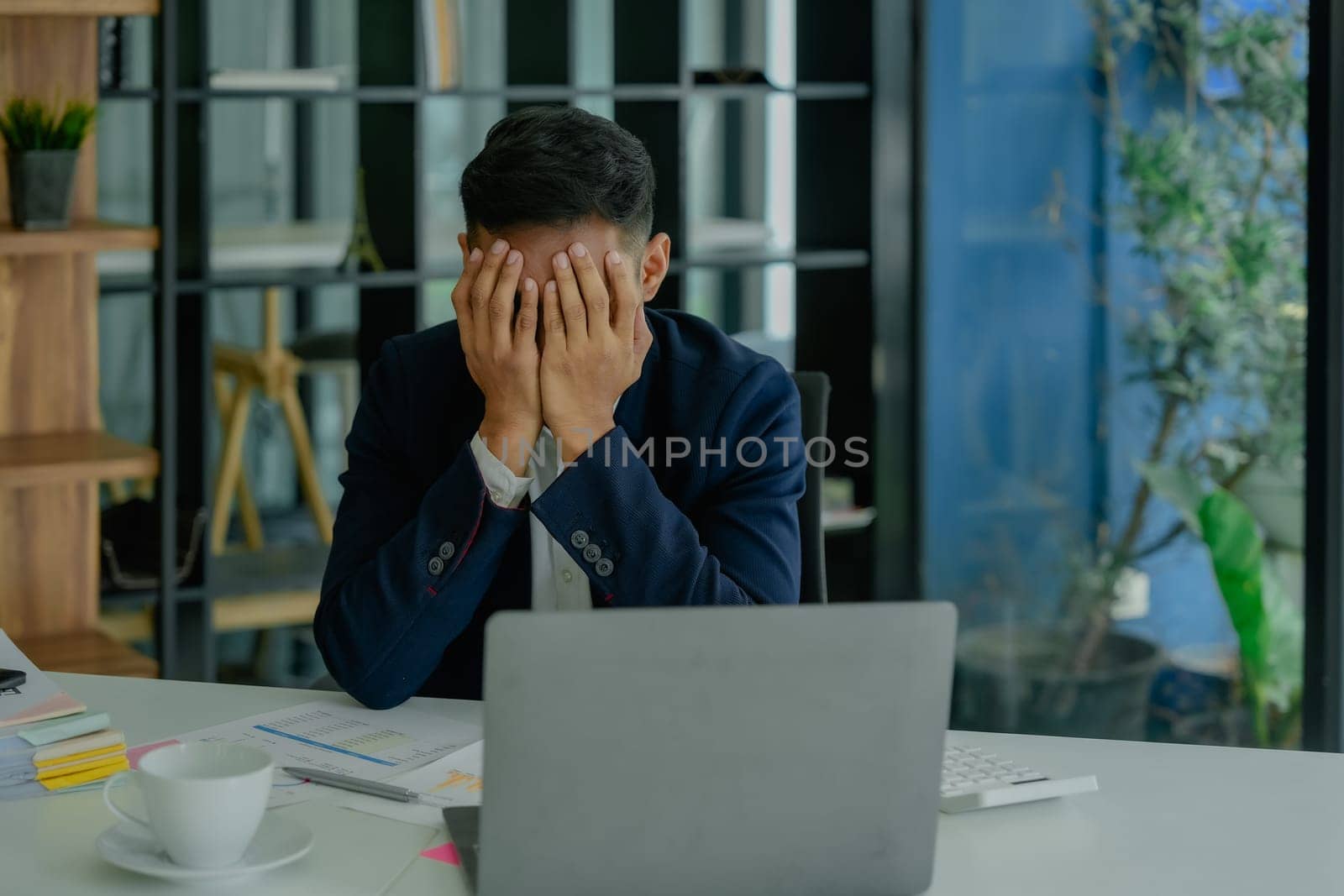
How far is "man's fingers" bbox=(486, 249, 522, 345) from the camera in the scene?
1.70 metres

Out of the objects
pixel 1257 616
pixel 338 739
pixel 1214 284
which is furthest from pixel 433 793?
pixel 1214 284

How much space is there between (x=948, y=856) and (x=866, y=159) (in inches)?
105

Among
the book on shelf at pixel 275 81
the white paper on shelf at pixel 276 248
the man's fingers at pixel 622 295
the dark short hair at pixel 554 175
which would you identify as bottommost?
the man's fingers at pixel 622 295

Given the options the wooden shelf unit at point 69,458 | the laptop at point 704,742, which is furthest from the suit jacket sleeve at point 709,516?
the wooden shelf unit at point 69,458

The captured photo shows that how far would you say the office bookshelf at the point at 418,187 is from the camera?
304cm

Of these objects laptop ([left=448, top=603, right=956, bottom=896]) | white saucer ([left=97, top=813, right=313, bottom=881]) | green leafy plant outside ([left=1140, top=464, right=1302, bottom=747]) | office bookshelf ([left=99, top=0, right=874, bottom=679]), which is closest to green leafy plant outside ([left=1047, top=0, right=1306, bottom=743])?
green leafy plant outside ([left=1140, top=464, right=1302, bottom=747])

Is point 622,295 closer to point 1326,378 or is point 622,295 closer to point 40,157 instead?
point 40,157

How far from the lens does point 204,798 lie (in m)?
1.12

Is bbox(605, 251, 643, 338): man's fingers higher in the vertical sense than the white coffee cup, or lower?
higher

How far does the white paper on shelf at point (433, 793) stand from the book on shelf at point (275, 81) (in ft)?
6.69

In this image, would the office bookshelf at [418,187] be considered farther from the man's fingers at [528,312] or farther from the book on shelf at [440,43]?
the man's fingers at [528,312]

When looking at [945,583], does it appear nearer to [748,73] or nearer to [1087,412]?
[1087,412]

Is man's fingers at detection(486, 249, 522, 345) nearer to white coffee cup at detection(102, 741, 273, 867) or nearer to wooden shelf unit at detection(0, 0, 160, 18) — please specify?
white coffee cup at detection(102, 741, 273, 867)

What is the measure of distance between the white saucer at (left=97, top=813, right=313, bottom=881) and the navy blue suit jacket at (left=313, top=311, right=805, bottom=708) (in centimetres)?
37
